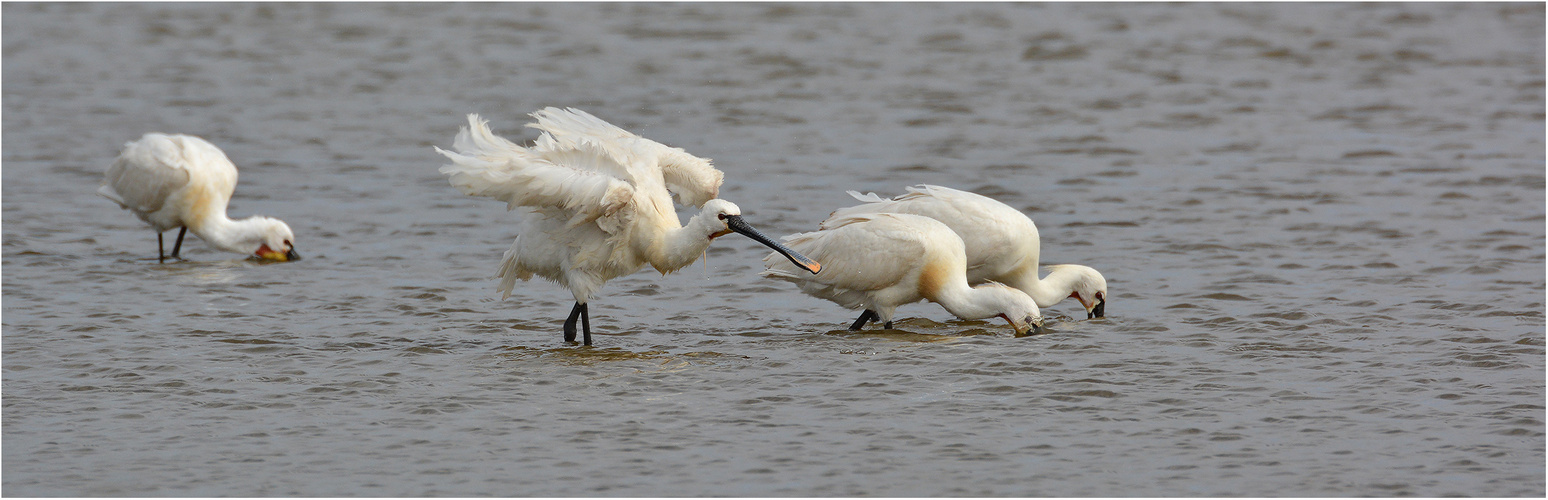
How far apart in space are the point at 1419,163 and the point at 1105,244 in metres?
4.01

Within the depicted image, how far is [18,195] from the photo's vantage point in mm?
14227

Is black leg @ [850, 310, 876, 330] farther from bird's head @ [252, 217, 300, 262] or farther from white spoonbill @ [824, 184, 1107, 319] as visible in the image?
bird's head @ [252, 217, 300, 262]

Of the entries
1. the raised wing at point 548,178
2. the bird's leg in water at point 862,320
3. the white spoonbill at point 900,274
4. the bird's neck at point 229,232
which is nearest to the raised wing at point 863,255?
the white spoonbill at point 900,274

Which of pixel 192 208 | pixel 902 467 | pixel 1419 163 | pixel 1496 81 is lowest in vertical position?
pixel 902 467

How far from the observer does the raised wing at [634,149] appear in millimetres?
9289

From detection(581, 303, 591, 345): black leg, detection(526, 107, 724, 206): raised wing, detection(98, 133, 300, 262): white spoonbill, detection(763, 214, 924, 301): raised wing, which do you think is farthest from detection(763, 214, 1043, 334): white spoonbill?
detection(98, 133, 300, 262): white spoonbill

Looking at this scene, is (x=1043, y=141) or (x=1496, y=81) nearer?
(x=1043, y=141)

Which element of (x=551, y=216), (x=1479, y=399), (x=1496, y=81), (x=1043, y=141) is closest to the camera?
(x=1479, y=399)

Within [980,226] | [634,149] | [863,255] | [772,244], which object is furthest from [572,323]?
[980,226]

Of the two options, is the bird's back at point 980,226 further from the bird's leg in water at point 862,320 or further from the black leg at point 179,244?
the black leg at point 179,244

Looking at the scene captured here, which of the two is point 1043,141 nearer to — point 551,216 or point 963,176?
point 963,176

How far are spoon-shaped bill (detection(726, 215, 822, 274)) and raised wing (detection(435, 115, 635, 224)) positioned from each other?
499 mm

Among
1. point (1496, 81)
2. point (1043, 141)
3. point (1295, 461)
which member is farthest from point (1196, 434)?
point (1496, 81)

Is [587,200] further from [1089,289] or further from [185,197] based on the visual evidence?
[185,197]
